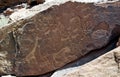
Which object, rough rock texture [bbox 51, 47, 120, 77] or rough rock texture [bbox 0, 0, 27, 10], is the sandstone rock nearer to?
rough rock texture [bbox 0, 0, 27, 10]

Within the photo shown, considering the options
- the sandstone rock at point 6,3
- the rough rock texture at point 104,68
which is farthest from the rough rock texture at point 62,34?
the sandstone rock at point 6,3

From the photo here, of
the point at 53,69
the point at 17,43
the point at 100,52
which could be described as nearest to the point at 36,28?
the point at 17,43

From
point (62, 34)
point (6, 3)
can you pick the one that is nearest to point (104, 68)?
point (62, 34)

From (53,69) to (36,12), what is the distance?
93 cm

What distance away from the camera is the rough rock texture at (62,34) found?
4.23 m

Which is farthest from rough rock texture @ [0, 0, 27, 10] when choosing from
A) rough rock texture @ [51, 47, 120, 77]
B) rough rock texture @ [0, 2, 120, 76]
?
rough rock texture @ [51, 47, 120, 77]

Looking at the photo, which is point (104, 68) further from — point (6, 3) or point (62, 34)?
point (6, 3)

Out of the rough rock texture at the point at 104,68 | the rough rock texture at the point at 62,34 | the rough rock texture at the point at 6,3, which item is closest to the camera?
the rough rock texture at the point at 104,68

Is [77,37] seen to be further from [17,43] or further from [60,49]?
[17,43]

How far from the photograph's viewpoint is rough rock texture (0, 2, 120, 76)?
423cm

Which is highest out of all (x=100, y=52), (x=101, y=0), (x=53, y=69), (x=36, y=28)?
(x=101, y=0)

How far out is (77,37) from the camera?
4281 mm

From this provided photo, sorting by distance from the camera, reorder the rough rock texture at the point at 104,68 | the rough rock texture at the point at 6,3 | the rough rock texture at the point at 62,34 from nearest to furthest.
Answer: the rough rock texture at the point at 104,68 < the rough rock texture at the point at 62,34 < the rough rock texture at the point at 6,3

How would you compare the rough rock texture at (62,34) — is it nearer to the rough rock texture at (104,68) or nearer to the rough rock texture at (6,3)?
the rough rock texture at (104,68)
